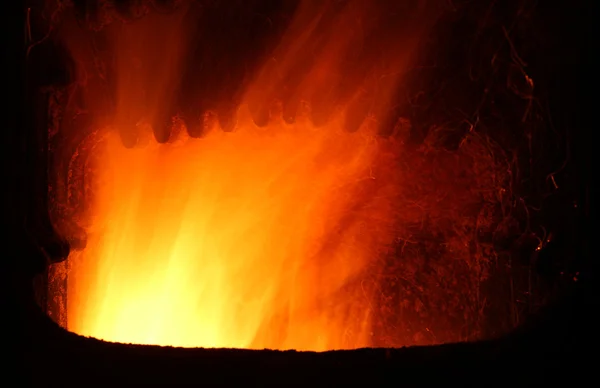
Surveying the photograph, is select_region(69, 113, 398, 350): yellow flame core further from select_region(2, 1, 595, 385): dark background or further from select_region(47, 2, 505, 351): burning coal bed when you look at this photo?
select_region(2, 1, 595, 385): dark background

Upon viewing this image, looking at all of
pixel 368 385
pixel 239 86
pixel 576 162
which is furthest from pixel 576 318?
pixel 239 86

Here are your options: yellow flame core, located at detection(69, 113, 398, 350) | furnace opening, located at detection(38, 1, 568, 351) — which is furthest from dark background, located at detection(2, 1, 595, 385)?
yellow flame core, located at detection(69, 113, 398, 350)

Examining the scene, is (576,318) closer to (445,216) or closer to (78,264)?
(445,216)

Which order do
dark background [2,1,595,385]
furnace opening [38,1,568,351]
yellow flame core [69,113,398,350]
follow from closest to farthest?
1. dark background [2,1,595,385]
2. furnace opening [38,1,568,351]
3. yellow flame core [69,113,398,350]

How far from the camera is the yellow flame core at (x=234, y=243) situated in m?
1.76

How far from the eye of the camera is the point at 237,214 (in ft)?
6.74

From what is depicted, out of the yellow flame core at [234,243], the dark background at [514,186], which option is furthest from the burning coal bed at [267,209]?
the dark background at [514,186]

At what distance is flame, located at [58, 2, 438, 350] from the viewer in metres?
1.49

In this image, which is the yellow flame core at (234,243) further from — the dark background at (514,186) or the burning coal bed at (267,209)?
the dark background at (514,186)

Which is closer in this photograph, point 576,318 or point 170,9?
point 576,318

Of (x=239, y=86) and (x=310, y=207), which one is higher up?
(x=239, y=86)

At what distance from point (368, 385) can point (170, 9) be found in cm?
94

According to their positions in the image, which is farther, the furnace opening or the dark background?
the furnace opening

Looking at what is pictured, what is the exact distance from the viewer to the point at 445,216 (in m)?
1.99
